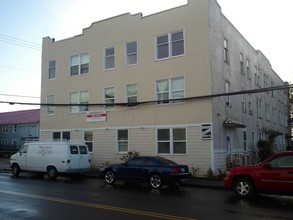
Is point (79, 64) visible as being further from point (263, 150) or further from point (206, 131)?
point (263, 150)

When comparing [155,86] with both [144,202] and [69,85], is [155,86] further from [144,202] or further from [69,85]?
[144,202]

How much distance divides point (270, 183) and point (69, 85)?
1850 cm

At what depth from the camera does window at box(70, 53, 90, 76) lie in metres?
25.8

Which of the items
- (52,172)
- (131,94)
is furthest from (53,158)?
(131,94)

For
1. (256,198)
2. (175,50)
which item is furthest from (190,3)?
(256,198)

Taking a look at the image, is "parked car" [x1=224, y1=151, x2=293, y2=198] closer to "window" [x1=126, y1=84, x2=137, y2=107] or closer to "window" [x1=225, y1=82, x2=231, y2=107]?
"window" [x1=225, y1=82, x2=231, y2=107]

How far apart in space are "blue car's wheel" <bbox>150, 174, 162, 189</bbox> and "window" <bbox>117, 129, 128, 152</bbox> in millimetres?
7720

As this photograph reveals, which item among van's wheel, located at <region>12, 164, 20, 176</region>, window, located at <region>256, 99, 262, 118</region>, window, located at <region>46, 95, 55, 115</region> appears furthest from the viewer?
window, located at <region>256, 99, 262, 118</region>

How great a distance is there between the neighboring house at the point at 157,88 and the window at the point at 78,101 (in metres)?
0.07

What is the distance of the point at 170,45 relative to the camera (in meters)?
21.5

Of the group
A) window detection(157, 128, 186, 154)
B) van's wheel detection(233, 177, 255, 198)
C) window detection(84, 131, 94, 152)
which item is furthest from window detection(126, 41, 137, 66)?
van's wheel detection(233, 177, 255, 198)

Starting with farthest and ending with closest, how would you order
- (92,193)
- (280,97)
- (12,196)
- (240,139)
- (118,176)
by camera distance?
(280,97) → (240,139) → (118,176) → (92,193) → (12,196)

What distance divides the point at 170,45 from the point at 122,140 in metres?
6.87

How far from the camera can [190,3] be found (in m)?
20.8
